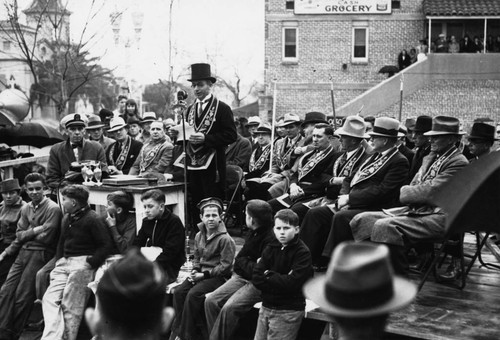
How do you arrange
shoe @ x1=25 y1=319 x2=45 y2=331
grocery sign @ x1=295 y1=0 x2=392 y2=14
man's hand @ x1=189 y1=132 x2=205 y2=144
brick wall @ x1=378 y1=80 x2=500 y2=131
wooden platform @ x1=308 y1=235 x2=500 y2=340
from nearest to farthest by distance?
wooden platform @ x1=308 y1=235 x2=500 y2=340
shoe @ x1=25 y1=319 x2=45 y2=331
man's hand @ x1=189 y1=132 x2=205 y2=144
brick wall @ x1=378 y1=80 x2=500 y2=131
grocery sign @ x1=295 y1=0 x2=392 y2=14

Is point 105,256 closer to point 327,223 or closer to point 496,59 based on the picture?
point 327,223

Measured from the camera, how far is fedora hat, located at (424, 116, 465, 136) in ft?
22.8

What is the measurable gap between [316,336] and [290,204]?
1.87 m

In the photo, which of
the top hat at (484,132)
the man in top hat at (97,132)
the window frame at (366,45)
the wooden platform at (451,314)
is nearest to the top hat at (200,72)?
the man in top hat at (97,132)

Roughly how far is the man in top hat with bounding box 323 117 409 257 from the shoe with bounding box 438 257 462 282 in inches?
33.6

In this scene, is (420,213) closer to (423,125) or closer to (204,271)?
(423,125)

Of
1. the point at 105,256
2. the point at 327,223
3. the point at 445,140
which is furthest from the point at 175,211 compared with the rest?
the point at 445,140

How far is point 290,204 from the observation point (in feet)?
28.0

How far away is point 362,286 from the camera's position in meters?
2.19

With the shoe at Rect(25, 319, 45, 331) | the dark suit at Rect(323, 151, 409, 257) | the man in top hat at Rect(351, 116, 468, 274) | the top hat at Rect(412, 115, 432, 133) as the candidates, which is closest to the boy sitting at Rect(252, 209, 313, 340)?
the man in top hat at Rect(351, 116, 468, 274)

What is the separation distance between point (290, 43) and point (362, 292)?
96.7 feet

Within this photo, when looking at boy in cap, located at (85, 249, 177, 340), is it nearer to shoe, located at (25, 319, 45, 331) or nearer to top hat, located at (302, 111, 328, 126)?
shoe, located at (25, 319, 45, 331)

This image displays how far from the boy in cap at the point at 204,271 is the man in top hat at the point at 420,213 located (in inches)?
51.3

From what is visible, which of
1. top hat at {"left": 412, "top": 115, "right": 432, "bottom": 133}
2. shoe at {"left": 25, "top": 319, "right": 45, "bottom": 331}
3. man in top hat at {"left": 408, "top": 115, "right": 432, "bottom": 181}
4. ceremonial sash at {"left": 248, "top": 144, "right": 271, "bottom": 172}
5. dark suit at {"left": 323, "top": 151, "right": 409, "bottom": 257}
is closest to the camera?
dark suit at {"left": 323, "top": 151, "right": 409, "bottom": 257}
